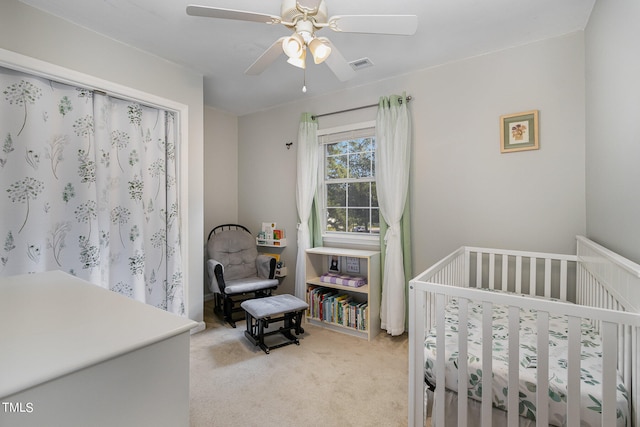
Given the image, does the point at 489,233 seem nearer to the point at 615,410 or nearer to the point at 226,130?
the point at 615,410

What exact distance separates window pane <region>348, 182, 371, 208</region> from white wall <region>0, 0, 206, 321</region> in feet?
5.25

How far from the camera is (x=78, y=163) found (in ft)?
7.02

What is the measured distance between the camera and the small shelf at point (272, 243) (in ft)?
12.3

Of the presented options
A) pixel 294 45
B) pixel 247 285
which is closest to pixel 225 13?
pixel 294 45

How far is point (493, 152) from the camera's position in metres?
2.48

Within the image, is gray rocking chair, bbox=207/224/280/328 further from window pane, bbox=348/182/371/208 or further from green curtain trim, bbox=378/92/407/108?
green curtain trim, bbox=378/92/407/108

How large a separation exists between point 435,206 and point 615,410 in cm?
189

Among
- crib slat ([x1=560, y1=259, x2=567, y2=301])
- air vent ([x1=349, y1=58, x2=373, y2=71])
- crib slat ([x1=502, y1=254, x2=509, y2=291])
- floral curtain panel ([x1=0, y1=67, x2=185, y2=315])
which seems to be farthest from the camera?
air vent ([x1=349, y1=58, x2=373, y2=71])

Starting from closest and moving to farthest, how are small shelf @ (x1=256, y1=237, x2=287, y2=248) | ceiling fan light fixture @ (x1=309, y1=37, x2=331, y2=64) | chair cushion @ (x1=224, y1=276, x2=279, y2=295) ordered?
ceiling fan light fixture @ (x1=309, y1=37, x2=331, y2=64) → chair cushion @ (x1=224, y1=276, x2=279, y2=295) → small shelf @ (x1=256, y1=237, x2=287, y2=248)

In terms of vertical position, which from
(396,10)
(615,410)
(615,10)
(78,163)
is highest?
(396,10)

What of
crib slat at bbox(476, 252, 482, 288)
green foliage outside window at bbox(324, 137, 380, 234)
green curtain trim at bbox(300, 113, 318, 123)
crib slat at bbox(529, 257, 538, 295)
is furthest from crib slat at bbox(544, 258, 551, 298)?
green curtain trim at bbox(300, 113, 318, 123)

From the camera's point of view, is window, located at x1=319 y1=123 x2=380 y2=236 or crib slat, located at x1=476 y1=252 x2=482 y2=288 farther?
window, located at x1=319 y1=123 x2=380 y2=236

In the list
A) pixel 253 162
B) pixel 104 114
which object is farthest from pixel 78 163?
pixel 253 162

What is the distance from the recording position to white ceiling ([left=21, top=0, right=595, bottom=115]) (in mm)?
A: 1888
